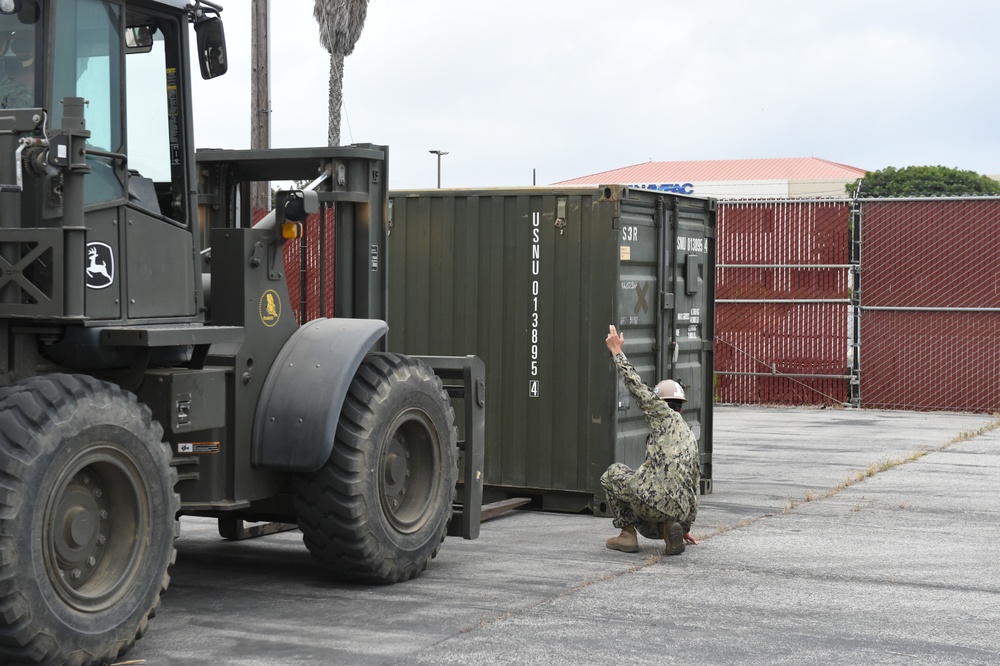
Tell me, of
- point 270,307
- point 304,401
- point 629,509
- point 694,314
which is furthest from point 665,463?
point 694,314

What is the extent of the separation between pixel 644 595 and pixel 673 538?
4.24 feet

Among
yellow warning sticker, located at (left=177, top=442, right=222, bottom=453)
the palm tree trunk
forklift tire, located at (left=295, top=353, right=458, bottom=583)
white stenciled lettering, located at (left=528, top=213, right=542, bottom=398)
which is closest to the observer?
yellow warning sticker, located at (left=177, top=442, right=222, bottom=453)

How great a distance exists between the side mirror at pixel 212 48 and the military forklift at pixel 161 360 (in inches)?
0.4

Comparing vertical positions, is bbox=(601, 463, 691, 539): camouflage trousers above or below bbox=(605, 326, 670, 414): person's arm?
below

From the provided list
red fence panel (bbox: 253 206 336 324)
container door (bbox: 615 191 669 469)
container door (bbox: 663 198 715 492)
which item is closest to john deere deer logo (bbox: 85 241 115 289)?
red fence panel (bbox: 253 206 336 324)

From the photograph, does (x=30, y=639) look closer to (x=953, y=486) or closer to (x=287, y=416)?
(x=287, y=416)

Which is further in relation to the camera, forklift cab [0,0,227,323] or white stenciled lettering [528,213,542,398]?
white stenciled lettering [528,213,542,398]

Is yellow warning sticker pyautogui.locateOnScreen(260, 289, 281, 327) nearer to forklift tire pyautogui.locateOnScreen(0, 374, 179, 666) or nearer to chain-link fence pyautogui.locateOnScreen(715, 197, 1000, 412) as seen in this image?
forklift tire pyautogui.locateOnScreen(0, 374, 179, 666)

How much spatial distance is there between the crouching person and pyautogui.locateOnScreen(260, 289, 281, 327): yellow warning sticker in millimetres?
2580

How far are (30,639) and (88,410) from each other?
3.10 ft

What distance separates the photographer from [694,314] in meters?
12.0

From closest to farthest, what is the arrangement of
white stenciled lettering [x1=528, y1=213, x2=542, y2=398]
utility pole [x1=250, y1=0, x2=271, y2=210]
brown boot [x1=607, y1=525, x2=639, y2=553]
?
brown boot [x1=607, y1=525, x2=639, y2=553] < white stenciled lettering [x1=528, y1=213, x2=542, y2=398] < utility pole [x1=250, y1=0, x2=271, y2=210]

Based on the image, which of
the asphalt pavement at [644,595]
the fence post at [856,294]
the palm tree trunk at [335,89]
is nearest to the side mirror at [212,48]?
the asphalt pavement at [644,595]

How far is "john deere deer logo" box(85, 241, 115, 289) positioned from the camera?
20.1ft
